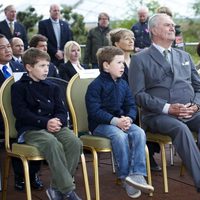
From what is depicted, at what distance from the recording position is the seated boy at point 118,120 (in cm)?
384

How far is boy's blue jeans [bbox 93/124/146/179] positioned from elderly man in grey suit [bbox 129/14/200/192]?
291 mm

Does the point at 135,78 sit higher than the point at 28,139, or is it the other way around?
the point at 135,78

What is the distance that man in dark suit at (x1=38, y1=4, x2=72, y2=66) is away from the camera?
26.2 ft

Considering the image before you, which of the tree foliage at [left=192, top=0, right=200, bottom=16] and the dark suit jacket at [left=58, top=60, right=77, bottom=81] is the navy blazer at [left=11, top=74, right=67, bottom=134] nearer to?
the dark suit jacket at [left=58, top=60, right=77, bottom=81]

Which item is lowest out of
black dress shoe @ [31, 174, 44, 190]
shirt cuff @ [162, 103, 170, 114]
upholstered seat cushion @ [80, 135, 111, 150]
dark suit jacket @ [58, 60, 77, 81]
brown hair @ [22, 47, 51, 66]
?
black dress shoe @ [31, 174, 44, 190]

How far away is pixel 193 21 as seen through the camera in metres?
17.0

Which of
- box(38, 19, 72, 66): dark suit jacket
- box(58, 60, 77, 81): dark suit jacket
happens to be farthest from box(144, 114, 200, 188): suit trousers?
box(38, 19, 72, 66): dark suit jacket

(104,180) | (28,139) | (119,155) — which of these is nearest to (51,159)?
(28,139)

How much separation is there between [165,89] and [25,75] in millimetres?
1171

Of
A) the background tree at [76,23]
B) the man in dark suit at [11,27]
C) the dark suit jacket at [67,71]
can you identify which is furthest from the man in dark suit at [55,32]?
the background tree at [76,23]

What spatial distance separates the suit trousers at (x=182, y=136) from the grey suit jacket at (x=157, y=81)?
11 cm

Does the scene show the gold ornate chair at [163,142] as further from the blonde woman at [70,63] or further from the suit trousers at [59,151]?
the blonde woman at [70,63]

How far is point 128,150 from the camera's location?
3.90 metres

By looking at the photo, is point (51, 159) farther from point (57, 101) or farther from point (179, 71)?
point (179, 71)
